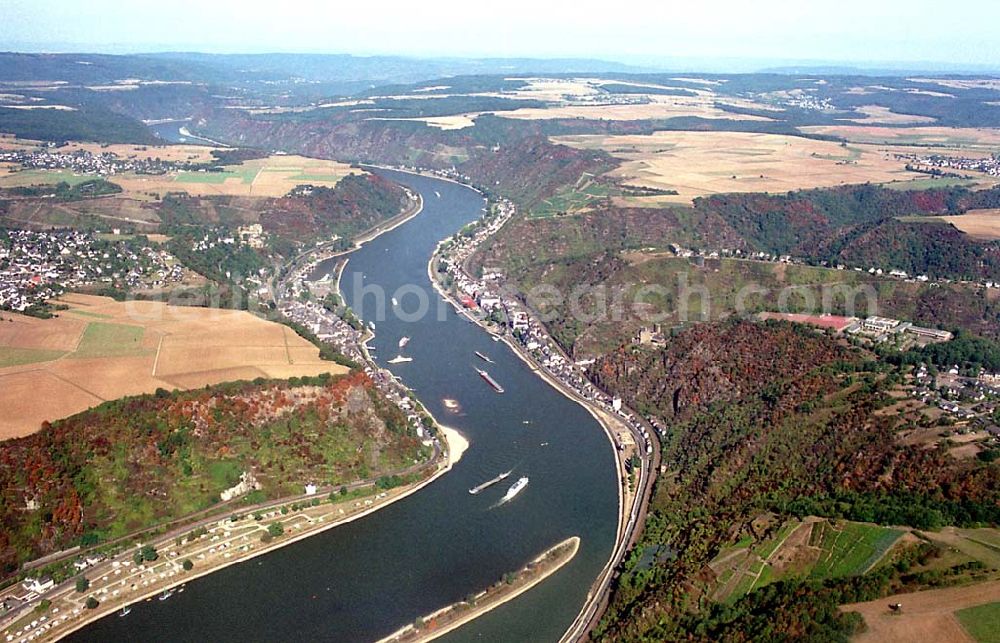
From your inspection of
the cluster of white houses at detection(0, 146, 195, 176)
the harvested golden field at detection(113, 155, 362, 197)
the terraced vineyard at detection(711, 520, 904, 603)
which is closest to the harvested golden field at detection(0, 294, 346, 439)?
the terraced vineyard at detection(711, 520, 904, 603)

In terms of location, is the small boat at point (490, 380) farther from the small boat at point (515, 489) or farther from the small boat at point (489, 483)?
the small boat at point (515, 489)

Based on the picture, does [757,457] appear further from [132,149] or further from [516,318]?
[132,149]

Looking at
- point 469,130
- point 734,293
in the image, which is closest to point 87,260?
point 734,293

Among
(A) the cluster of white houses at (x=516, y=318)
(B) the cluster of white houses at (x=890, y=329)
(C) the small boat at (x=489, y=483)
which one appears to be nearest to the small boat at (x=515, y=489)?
(C) the small boat at (x=489, y=483)

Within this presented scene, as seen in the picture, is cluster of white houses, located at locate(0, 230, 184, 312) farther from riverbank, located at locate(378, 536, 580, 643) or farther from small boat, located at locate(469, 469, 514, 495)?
riverbank, located at locate(378, 536, 580, 643)

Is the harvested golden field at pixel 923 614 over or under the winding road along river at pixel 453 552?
over

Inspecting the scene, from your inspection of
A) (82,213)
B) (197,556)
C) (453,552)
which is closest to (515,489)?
(453,552)

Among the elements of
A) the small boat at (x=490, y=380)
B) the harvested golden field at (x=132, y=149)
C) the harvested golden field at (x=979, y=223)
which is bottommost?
the small boat at (x=490, y=380)
